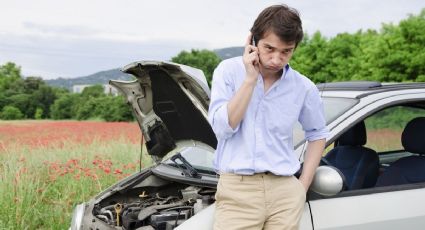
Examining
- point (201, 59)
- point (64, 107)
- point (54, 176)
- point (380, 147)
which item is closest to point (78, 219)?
point (380, 147)

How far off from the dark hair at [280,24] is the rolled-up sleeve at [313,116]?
1.17 ft

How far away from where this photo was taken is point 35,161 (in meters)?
7.68

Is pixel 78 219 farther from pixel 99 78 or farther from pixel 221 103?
pixel 99 78

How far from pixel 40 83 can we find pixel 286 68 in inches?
858

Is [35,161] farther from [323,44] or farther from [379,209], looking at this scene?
[323,44]

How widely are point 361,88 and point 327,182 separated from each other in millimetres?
1014

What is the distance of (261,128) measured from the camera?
2.46 m

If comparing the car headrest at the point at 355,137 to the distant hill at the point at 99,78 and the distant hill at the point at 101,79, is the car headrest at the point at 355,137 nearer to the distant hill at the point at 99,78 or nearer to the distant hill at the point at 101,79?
the distant hill at the point at 99,78

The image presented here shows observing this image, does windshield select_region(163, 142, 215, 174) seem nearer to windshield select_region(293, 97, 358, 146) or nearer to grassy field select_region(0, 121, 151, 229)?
windshield select_region(293, 97, 358, 146)

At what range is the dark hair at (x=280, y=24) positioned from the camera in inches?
92.0

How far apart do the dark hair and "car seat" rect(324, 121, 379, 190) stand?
5.31 feet

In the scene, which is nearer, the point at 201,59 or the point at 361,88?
the point at 361,88

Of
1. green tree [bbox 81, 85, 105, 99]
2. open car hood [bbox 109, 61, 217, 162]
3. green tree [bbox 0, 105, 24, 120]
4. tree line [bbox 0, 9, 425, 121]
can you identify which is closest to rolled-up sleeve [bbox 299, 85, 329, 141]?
open car hood [bbox 109, 61, 217, 162]

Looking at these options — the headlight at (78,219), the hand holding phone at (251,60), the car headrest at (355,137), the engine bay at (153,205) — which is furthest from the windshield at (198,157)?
the hand holding phone at (251,60)
